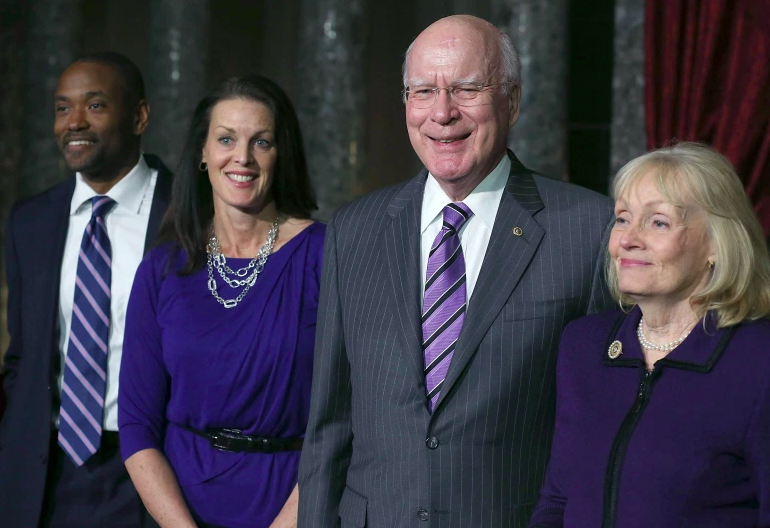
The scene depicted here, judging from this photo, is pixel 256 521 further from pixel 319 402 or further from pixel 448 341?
pixel 448 341

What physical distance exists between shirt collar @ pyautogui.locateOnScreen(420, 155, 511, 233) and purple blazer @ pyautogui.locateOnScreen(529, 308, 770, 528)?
38 cm

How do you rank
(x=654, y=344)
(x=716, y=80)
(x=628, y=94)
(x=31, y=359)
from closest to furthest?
(x=654, y=344), (x=31, y=359), (x=716, y=80), (x=628, y=94)

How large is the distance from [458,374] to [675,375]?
40 cm

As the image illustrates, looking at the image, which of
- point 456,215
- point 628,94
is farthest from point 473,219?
point 628,94

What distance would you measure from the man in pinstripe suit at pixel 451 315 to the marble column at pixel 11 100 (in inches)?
109

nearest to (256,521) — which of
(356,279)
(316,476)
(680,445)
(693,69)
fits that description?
(316,476)

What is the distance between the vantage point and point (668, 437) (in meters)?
1.65

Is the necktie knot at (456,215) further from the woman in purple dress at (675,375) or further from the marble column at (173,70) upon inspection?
the marble column at (173,70)

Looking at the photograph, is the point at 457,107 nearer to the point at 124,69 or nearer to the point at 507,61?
the point at 507,61

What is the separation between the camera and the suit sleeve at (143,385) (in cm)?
246

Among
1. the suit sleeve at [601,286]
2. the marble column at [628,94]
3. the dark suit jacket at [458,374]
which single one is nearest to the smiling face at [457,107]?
the dark suit jacket at [458,374]

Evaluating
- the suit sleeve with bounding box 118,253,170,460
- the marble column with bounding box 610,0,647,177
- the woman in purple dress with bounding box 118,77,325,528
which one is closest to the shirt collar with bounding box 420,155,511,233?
the woman in purple dress with bounding box 118,77,325,528

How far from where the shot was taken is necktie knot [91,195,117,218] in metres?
2.81

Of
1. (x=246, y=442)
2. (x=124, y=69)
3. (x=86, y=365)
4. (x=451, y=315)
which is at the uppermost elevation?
(x=124, y=69)
